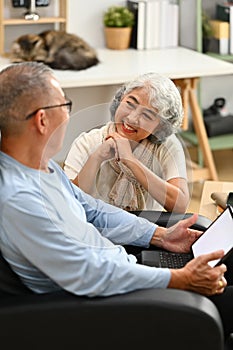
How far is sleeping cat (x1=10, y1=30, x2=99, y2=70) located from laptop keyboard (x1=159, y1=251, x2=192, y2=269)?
1.82 metres

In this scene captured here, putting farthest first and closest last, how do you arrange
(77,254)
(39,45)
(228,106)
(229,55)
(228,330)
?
(228,106)
(229,55)
(39,45)
(228,330)
(77,254)

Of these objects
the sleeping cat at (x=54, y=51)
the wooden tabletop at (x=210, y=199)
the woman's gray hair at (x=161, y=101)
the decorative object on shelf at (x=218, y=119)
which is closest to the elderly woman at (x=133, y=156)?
the woman's gray hair at (x=161, y=101)

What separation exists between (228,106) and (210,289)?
3202 mm

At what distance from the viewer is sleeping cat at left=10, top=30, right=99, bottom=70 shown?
3.96 metres

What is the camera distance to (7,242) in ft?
6.23

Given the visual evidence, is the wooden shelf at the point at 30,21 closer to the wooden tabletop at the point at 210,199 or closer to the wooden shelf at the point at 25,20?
the wooden shelf at the point at 25,20

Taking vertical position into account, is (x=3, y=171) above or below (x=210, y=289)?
above

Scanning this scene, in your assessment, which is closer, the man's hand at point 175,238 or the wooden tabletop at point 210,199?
the man's hand at point 175,238

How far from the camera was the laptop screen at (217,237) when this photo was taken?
2.13 metres

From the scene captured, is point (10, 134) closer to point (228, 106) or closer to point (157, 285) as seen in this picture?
point (157, 285)

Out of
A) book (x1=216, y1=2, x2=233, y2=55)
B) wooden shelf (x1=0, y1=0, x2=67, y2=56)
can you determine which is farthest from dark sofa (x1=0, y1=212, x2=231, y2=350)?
book (x1=216, y1=2, x2=233, y2=55)

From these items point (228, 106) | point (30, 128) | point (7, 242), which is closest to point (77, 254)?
point (7, 242)

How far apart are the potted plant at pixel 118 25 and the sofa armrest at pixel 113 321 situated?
109 inches

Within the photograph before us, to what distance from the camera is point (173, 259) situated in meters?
2.35
